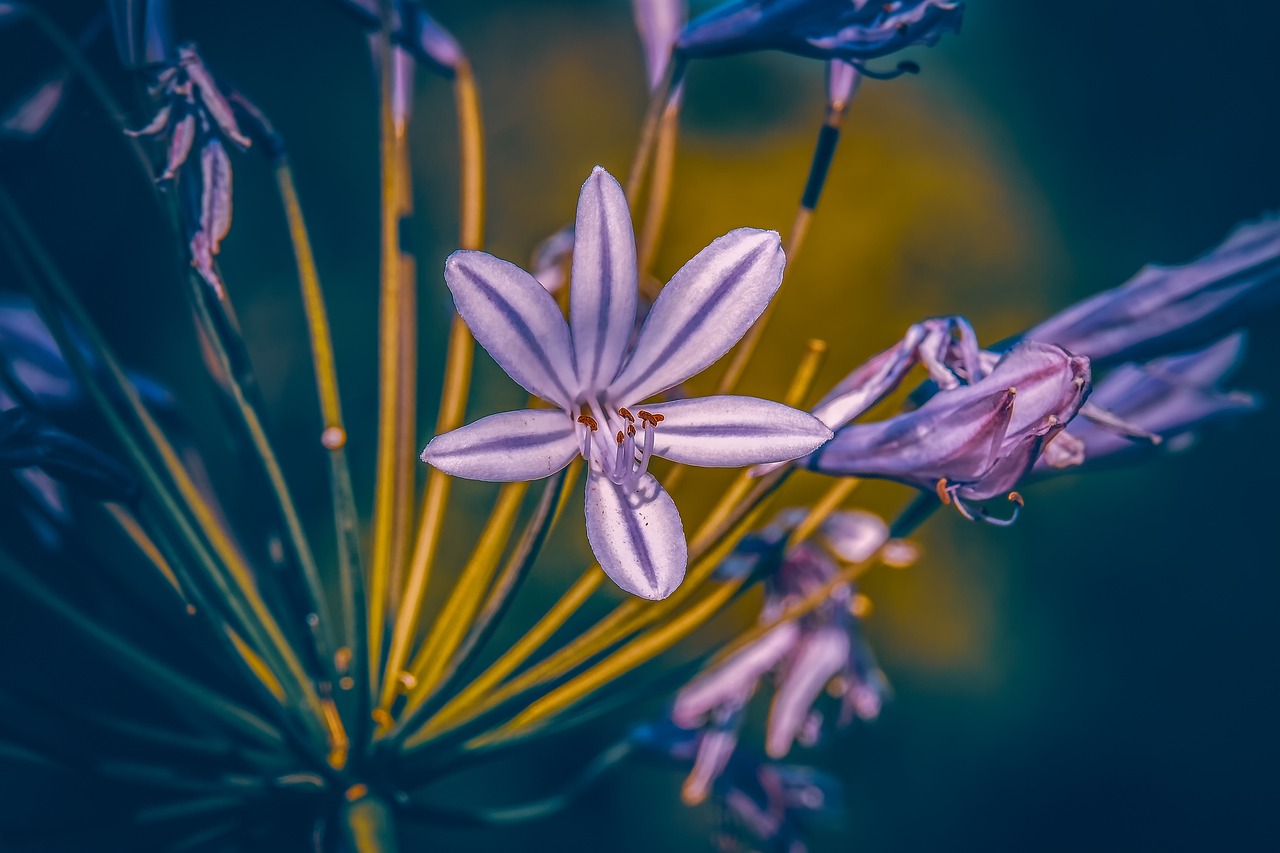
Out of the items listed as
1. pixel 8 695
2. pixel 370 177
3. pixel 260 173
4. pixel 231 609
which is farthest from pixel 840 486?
pixel 370 177

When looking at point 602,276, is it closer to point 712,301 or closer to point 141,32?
point 712,301

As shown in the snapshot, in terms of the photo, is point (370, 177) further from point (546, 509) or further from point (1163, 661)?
point (1163, 661)

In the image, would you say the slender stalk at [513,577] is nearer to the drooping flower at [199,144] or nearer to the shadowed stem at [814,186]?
the shadowed stem at [814,186]

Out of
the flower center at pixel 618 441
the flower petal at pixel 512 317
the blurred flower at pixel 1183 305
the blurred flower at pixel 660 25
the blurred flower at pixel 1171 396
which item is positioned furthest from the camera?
the blurred flower at pixel 660 25

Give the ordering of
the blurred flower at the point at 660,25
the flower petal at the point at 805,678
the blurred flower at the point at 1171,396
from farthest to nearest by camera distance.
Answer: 1. the flower petal at the point at 805,678
2. the blurred flower at the point at 660,25
3. the blurred flower at the point at 1171,396

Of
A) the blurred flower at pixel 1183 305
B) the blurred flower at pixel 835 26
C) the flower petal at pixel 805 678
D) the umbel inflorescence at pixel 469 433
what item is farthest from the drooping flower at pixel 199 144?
the flower petal at pixel 805 678

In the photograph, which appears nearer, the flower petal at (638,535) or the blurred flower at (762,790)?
the flower petal at (638,535)
